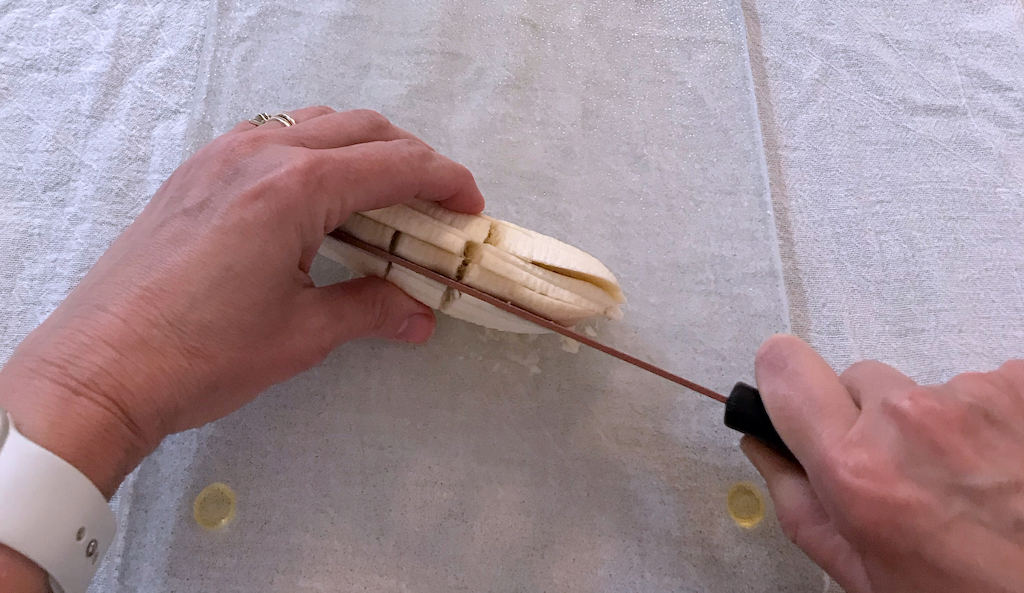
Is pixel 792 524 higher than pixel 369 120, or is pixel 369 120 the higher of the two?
pixel 369 120

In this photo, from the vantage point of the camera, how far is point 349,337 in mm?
895

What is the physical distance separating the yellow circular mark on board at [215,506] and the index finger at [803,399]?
0.79 m

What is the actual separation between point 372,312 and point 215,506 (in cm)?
38

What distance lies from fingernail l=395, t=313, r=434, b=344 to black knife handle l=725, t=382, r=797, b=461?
1.53 ft

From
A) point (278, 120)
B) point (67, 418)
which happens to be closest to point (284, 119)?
point (278, 120)

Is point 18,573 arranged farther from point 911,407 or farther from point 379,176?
point 911,407

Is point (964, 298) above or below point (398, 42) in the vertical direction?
below

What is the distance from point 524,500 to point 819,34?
116 cm

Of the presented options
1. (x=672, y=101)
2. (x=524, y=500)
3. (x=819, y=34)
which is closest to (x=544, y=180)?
(x=672, y=101)

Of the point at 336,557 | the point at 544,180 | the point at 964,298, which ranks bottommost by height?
the point at 336,557

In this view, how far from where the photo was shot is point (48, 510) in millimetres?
640

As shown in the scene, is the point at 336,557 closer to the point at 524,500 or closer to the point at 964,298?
the point at 524,500

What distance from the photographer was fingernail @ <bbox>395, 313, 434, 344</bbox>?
3.14 ft

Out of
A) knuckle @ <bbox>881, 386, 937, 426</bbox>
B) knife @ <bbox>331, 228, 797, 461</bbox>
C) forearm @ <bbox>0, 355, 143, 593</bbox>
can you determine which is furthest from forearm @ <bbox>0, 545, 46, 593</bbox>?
knuckle @ <bbox>881, 386, 937, 426</bbox>
